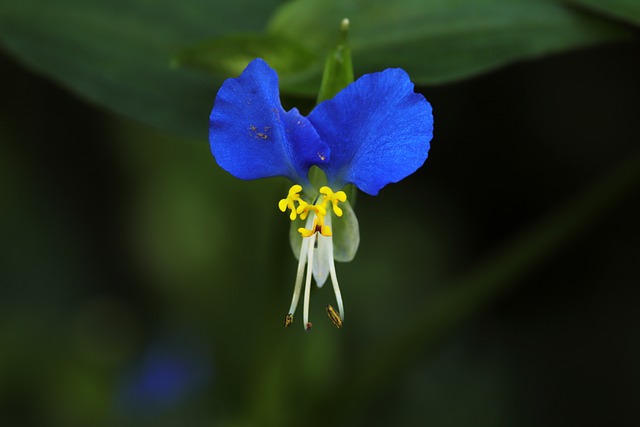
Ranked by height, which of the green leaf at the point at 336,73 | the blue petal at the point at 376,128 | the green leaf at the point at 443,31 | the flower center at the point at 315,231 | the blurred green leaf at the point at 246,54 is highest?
the green leaf at the point at 443,31

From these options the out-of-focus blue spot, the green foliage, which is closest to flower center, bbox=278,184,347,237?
the green foliage

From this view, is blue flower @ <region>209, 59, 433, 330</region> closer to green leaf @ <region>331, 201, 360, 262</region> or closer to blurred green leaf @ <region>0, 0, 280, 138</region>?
green leaf @ <region>331, 201, 360, 262</region>

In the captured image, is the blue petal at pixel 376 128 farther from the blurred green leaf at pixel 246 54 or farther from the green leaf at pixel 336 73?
the blurred green leaf at pixel 246 54

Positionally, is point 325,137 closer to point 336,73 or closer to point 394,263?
point 336,73

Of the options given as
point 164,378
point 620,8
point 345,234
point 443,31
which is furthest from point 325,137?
point 164,378

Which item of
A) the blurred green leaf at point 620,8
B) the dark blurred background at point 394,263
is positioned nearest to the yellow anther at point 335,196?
the blurred green leaf at point 620,8
